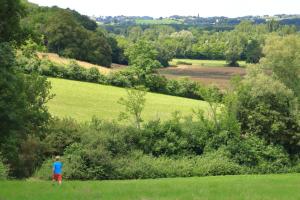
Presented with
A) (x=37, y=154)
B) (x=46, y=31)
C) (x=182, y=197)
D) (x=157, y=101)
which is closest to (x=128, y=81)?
(x=157, y=101)

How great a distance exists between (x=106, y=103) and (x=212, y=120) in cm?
2159

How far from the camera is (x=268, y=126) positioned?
1976 inches

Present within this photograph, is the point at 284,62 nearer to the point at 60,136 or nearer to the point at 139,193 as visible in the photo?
the point at 60,136

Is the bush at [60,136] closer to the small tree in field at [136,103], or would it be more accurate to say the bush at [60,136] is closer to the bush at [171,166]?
the bush at [171,166]

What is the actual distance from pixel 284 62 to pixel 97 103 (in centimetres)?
2503

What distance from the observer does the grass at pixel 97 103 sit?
6131 centimetres

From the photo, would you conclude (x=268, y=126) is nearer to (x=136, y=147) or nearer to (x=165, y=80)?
(x=136, y=147)

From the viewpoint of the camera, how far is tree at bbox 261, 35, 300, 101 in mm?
56266

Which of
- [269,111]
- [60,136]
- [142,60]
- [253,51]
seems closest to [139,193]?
[60,136]

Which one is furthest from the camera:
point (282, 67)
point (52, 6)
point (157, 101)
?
point (52, 6)

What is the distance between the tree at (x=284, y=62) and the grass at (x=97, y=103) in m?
11.8

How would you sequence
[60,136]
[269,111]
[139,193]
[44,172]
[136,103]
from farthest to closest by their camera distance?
1. [136,103]
2. [269,111]
3. [60,136]
4. [44,172]
5. [139,193]

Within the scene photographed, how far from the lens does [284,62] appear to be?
5703 centimetres

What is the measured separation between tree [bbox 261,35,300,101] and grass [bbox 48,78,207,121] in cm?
1179
